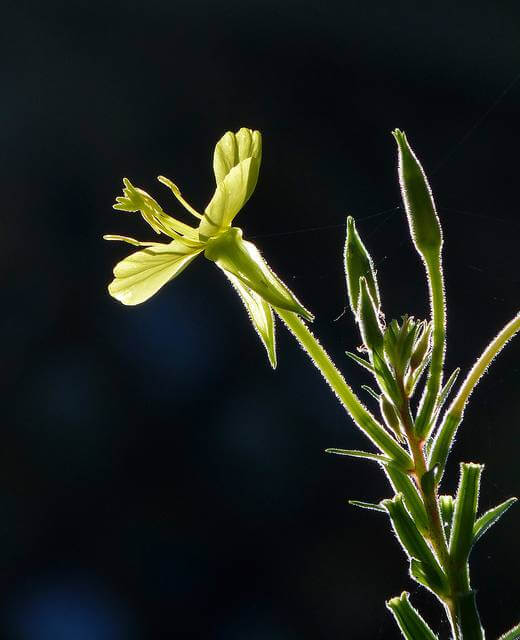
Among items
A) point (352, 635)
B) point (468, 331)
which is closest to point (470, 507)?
point (468, 331)

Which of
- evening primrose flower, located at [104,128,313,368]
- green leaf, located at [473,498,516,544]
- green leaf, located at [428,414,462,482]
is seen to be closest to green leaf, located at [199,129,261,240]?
evening primrose flower, located at [104,128,313,368]

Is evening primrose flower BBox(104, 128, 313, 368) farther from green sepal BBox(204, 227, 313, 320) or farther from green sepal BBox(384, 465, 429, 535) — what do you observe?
green sepal BBox(384, 465, 429, 535)

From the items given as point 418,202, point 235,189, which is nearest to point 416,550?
point 418,202

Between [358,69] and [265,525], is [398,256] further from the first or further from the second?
[265,525]

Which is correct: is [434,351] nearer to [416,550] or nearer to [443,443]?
[443,443]

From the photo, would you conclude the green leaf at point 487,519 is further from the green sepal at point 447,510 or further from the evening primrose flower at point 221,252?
the evening primrose flower at point 221,252

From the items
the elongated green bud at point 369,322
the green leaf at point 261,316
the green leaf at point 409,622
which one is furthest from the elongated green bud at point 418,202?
the green leaf at point 409,622
